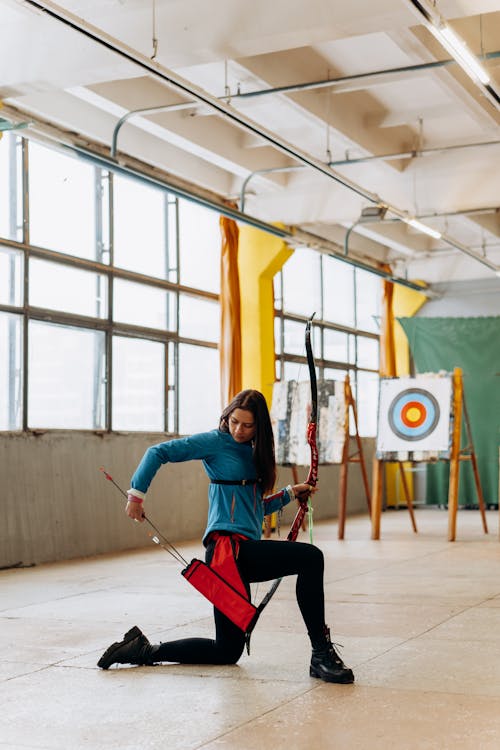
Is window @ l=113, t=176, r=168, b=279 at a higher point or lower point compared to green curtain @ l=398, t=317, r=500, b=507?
higher

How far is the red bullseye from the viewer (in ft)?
29.8

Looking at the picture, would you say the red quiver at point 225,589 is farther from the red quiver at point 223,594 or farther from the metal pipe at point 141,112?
the metal pipe at point 141,112

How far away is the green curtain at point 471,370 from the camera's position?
12305 mm

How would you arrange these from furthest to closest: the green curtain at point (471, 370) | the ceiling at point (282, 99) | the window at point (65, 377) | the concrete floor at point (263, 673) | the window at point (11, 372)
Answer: the green curtain at point (471, 370)
the window at point (65, 377)
the window at point (11, 372)
the ceiling at point (282, 99)
the concrete floor at point (263, 673)

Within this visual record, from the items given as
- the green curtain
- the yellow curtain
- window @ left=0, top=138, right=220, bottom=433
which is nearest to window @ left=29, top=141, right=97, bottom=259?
window @ left=0, top=138, right=220, bottom=433

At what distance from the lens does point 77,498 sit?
7645mm

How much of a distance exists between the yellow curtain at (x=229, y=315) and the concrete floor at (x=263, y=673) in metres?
3.21

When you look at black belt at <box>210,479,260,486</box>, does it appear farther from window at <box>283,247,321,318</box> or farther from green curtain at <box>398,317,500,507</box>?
green curtain at <box>398,317,500,507</box>

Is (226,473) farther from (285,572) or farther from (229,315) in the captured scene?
(229,315)

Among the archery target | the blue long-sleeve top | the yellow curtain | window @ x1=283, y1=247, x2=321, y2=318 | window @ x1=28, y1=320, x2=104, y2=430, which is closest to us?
the blue long-sleeve top

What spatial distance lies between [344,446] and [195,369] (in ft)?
5.32

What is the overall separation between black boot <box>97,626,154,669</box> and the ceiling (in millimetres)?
2492

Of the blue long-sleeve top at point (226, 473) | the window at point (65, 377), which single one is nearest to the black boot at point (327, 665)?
the blue long-sleeve top at point (226, 473)

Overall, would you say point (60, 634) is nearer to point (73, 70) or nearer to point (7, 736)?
point (7, 736)
